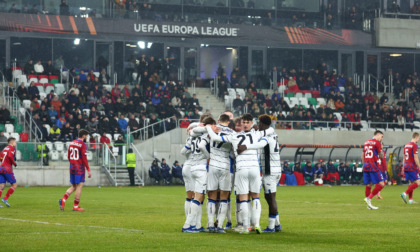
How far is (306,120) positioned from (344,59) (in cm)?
1207

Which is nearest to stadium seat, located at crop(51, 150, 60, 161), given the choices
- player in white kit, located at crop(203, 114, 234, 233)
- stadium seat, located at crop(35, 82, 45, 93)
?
stadium seat, located at crop(35, 82, 45, 93)

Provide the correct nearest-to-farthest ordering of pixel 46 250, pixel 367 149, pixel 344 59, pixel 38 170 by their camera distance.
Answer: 1. pixel 46 250
2. pixel 367 149
3. pixel 38 170
4. pixel 344 59

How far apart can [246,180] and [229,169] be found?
37 centimetres

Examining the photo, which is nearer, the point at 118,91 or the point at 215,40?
the point at 118,91

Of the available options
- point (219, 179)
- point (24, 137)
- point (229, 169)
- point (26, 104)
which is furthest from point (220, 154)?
point (26, 104)

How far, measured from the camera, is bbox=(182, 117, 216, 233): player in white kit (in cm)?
1436

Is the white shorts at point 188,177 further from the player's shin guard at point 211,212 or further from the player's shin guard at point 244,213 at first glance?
the player's shin guard at point 244,213

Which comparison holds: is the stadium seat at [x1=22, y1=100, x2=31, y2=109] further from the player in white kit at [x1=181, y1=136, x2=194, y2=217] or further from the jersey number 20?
the player in white kit at [x1=181, y1=136, x2=194, y2=217]

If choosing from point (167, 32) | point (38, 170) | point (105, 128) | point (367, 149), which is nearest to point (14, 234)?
point (367, 149)

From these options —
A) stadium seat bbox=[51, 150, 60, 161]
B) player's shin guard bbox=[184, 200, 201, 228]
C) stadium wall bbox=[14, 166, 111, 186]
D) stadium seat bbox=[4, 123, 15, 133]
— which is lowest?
stadium wall bbox=[14, 166, 111, 186]

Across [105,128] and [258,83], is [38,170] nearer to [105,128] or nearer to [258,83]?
[105,128]

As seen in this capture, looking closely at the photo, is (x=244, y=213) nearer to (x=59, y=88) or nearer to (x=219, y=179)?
(x=219, y=179)

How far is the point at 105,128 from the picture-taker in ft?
143

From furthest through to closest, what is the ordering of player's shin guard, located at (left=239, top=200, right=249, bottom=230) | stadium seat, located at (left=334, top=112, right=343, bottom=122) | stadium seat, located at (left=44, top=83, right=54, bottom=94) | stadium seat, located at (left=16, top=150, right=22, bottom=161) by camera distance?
stadium seat, located at (left=334, top=112, right=343, bottom=122) < stadium seat, located at (left=44, top=83, right=54, bottom=94) < stadium seat, located at (left=16, top=150, right=22, bottom=161) < player's shin guard, located at (left=239, top=200, right=249, bottom=230)
